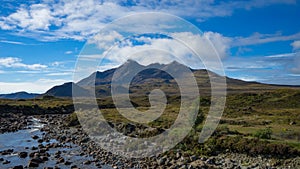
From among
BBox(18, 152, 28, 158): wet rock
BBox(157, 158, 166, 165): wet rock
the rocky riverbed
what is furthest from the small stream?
BBox(157, 158, 166, 165): wet rock

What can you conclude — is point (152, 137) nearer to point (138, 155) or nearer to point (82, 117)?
point (138, 155)

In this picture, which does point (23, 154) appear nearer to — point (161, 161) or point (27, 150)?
point (27, 150)

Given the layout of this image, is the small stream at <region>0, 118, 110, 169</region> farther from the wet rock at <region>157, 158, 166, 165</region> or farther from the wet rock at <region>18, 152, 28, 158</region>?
the wet rock at <region>157, 158, 166, 165</region>

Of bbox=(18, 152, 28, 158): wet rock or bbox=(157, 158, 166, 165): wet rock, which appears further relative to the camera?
bbox=(18, 152, 28, 158): wet rock

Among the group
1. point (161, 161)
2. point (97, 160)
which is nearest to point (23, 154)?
point (97, 160)

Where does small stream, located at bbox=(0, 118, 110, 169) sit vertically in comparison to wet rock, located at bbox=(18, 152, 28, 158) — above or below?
below

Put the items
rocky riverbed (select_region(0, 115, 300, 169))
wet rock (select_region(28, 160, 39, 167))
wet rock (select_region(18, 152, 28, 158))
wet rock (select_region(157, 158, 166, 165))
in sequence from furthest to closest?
wet rock (select_region(18, 152, 28, 158))
wet rock (select_region(157, 158, 166, 165))
wet rock (select_region(28, 160, 39, 167))
rocky riverbed (select_region(0, 115, 300, 169))

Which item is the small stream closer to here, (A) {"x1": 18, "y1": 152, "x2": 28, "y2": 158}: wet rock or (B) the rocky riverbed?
(B) the rocky riverbed

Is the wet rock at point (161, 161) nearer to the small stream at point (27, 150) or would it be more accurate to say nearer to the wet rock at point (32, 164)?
the small stream at point (27, 150)

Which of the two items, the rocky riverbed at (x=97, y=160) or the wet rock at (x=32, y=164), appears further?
the wet rock at (x=32, y=164)

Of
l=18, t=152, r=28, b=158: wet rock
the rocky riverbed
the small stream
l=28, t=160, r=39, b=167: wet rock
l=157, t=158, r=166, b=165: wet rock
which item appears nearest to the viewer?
the rocky riverbed

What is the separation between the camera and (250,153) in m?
26.1

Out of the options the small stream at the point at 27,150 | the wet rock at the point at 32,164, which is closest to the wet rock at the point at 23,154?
the small stream at the point at 27,150

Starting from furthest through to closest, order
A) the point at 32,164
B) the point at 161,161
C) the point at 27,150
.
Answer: the point at 27,150 < the point at 161,161 < the point at 32,164
